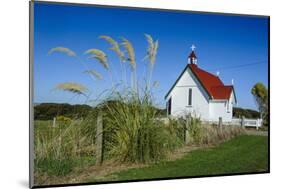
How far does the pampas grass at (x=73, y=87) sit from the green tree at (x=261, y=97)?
2299 millimetres

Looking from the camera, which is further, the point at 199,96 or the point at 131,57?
the point at 199,96

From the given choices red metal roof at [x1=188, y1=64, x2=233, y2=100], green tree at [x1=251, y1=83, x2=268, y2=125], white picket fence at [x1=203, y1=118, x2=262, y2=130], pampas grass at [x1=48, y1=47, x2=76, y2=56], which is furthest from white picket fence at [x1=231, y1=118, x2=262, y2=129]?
pampas grass at [x1=48, y1=47, x2=76, y2=56]

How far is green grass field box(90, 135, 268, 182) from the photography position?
6.05m

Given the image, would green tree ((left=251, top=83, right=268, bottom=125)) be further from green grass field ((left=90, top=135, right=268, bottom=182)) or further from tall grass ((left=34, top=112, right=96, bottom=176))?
tall grass ((left=34, top=112, right=96, bottom=176))

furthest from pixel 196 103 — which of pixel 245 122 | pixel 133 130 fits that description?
pixel 133 130

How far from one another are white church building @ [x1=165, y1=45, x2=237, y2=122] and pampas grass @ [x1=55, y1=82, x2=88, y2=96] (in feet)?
3.41

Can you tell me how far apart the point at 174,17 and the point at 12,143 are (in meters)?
2.45

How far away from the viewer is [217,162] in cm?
648

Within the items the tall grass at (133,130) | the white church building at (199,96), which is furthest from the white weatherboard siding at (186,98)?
the tall grass at (133,130)

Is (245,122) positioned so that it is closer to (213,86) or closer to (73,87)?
(213,86)

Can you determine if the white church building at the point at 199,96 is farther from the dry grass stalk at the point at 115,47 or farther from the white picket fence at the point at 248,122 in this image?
the dry grass stalk at the point at 115,47

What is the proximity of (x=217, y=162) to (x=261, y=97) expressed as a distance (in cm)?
106

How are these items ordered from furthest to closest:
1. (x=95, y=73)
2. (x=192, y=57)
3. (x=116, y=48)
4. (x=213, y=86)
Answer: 1. (x=213, y=86)
2. (x=192, y=57)
3. (x=116, y=48)
4. (x=95, y=73)

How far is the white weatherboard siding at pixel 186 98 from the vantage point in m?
6.20
